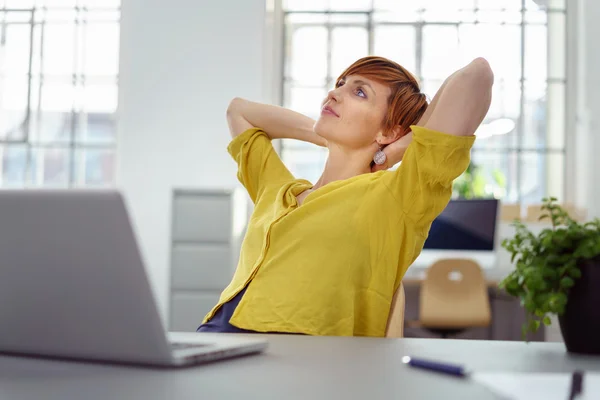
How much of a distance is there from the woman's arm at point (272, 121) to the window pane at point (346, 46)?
4745 millimetres

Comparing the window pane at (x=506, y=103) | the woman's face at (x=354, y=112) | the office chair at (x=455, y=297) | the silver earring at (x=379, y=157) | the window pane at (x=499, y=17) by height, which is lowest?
the office chair at (x=455, y=297)

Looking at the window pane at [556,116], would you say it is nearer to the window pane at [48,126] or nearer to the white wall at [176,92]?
the white wall at [176,92]

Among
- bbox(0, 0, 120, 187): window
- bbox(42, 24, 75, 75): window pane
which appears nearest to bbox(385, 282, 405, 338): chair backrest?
bbox(0, 0, 120, 187): window

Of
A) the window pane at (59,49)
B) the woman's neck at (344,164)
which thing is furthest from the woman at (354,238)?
the window pane at (59,49)

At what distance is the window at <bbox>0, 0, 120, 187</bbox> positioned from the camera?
287 inches

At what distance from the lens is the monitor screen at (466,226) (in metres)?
5.46

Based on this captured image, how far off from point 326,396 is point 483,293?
4.62m

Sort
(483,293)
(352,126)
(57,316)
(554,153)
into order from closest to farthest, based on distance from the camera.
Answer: (57,316), (352,126), (483,293), (554,153)

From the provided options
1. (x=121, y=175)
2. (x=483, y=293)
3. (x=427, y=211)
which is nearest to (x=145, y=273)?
(x=427, y=211)

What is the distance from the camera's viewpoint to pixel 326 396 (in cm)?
65

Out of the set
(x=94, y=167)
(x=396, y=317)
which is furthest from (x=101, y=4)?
(x=396, y=317)

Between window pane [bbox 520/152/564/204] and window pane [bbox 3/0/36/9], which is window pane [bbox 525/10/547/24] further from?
window pane [bbox 3/0/36/9]

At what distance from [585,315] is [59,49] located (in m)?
7.09

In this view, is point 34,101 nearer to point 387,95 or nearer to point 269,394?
point 387,95
